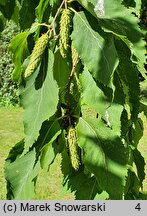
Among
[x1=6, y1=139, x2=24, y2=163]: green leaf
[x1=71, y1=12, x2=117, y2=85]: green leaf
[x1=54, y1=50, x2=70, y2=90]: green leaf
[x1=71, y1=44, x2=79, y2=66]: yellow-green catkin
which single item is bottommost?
[x1=6, y1=139, x2=24, y2=163]: green leaf

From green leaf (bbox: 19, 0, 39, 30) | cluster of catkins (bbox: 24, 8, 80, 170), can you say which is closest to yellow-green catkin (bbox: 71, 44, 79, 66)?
cluster of catkins (bbox: 24, 8, 80, 170)

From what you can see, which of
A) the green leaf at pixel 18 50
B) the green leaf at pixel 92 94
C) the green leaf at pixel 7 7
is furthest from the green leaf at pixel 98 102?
the green leaf at pixel 7 7

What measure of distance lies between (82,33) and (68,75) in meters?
0.19

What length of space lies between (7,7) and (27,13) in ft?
0.53

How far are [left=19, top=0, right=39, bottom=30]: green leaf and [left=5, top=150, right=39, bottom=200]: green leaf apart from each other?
49 centimetres

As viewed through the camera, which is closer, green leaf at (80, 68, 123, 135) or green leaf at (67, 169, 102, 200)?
green leaf at (80, 68, 123, 135)

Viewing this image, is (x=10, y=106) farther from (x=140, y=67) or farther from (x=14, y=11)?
(x=140, y=67)

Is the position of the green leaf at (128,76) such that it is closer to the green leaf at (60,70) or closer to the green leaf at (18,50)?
the green leaf at (60,70)

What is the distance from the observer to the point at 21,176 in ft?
4.19

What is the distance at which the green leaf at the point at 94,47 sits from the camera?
1026 mm

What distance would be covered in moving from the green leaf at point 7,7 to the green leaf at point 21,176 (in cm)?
62

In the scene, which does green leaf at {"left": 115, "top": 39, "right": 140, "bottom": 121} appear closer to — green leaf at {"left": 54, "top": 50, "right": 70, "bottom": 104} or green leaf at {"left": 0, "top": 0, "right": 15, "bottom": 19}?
green leaf at {"left": 54, "top": 50, "right": 70, "bottom": 104}

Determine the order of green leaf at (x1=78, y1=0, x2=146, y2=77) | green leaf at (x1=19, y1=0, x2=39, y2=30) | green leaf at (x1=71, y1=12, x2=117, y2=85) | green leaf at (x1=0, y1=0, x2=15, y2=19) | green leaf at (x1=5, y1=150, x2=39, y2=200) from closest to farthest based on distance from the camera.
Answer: green leaf at (x1=71, y1=12, x2=117, y2=85)
green leaf at (x1=78, y1=0, x2=146, y2=77)
green leaf at (x1=5, y1=150, x2=39, y2=200)
green leaf at (x1=19, y1=0, x2=39, y2=30)
green leaf at (x1=0, y1=0, x2=15, y2=19)

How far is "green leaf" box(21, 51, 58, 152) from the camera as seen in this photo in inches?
44.3
